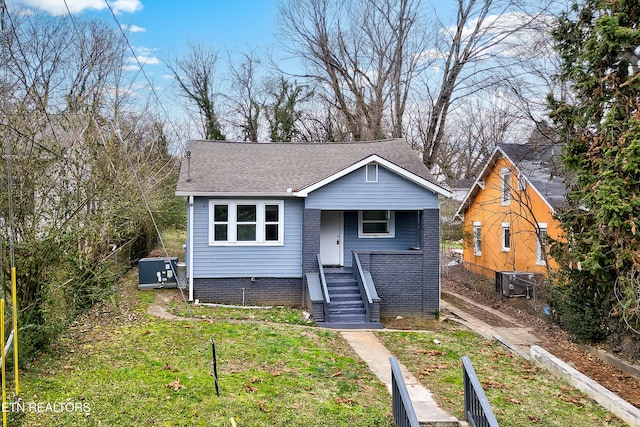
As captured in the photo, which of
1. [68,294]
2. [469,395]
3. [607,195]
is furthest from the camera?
[607,195]

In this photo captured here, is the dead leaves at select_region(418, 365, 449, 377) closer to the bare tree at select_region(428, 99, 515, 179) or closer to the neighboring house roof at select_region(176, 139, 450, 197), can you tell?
the neighboring house roof at select_region(176, 139, 450, 197)

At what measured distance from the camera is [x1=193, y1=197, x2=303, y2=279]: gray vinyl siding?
45.1ft

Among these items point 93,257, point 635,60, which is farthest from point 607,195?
point 93,257

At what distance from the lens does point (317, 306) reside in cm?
1242

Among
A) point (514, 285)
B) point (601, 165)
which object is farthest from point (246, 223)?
point (514, 285)

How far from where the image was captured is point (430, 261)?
14188 mm

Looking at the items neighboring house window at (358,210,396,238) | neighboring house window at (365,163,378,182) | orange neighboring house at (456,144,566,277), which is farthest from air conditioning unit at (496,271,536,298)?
neighboring house window at (365,163,378,182)

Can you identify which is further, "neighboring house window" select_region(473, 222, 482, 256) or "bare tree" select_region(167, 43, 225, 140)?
"bare tree" select_region(167, 43, 225, 140)

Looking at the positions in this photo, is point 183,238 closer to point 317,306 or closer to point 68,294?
point 317,306

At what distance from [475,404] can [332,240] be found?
9898 millimetres

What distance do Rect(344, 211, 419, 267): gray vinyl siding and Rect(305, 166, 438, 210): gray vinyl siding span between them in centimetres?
130

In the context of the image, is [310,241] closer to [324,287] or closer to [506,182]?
[324,287]

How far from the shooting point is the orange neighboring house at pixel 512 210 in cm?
1727

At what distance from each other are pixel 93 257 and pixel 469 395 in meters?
9.42
